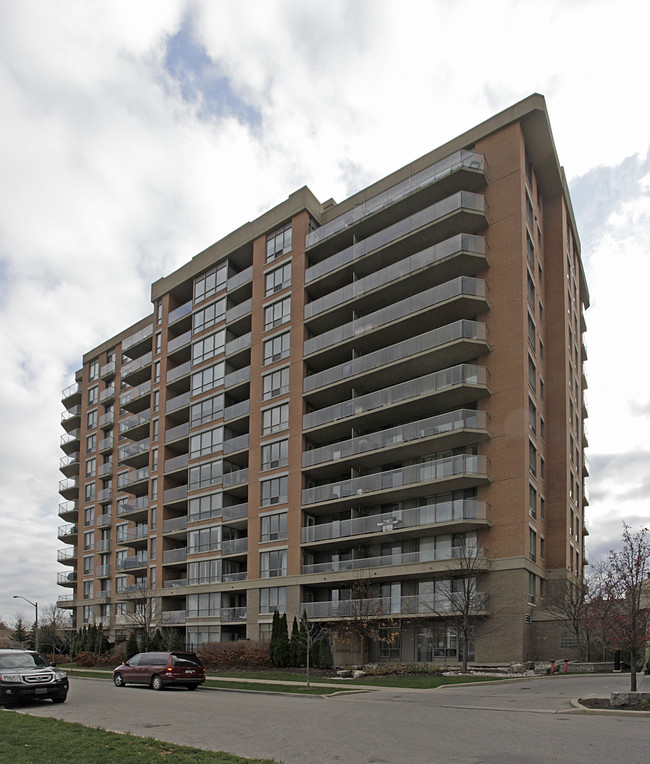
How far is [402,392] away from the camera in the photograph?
39219 millimetres

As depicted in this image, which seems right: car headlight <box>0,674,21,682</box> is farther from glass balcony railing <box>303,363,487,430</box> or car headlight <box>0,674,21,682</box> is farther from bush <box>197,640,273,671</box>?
glass balcony railing <box>303,363,487,430</box>

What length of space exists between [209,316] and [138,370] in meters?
12.2

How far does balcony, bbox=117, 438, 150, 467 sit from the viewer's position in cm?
5956

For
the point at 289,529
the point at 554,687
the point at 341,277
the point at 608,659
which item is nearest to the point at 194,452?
the point at 289,529

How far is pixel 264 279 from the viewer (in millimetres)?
49844

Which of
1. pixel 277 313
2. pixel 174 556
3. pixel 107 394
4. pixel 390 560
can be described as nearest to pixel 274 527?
pixel 390 560

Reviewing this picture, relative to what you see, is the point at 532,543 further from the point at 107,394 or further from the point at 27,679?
the point at 107,394

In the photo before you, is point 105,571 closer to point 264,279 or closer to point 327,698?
point 264,279

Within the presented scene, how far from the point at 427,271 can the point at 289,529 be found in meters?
17.4

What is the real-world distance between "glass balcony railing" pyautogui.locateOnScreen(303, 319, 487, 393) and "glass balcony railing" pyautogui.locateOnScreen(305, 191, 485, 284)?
620 centimetres

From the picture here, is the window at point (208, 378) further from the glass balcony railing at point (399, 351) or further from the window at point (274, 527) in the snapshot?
the window at point (274, 527)

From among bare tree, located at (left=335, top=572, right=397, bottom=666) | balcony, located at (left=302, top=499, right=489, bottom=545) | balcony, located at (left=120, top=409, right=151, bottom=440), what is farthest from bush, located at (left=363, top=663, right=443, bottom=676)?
balcony, located at (left=120, top=409, right=151, bottom=440)

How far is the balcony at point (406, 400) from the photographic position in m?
36.7

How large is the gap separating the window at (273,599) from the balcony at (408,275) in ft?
54.5
